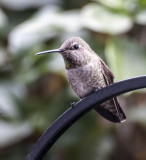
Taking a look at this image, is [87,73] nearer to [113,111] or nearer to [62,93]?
[113,111]

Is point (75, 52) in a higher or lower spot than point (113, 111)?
higher

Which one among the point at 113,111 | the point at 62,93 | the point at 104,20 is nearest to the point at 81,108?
the point at 113,111

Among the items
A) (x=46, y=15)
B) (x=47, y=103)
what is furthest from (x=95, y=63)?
(x=47, y=103)

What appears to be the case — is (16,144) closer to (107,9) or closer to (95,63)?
(107,9)

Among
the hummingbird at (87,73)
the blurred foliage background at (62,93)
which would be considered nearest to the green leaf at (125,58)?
the blurred foliage background at (62,93)

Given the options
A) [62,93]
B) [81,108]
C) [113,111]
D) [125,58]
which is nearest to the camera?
[81,108]

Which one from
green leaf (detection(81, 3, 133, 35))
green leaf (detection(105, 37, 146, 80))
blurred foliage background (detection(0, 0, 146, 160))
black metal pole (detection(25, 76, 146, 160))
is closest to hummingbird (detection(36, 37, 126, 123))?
black metal pole (detection(25, 76, 146, 160))
